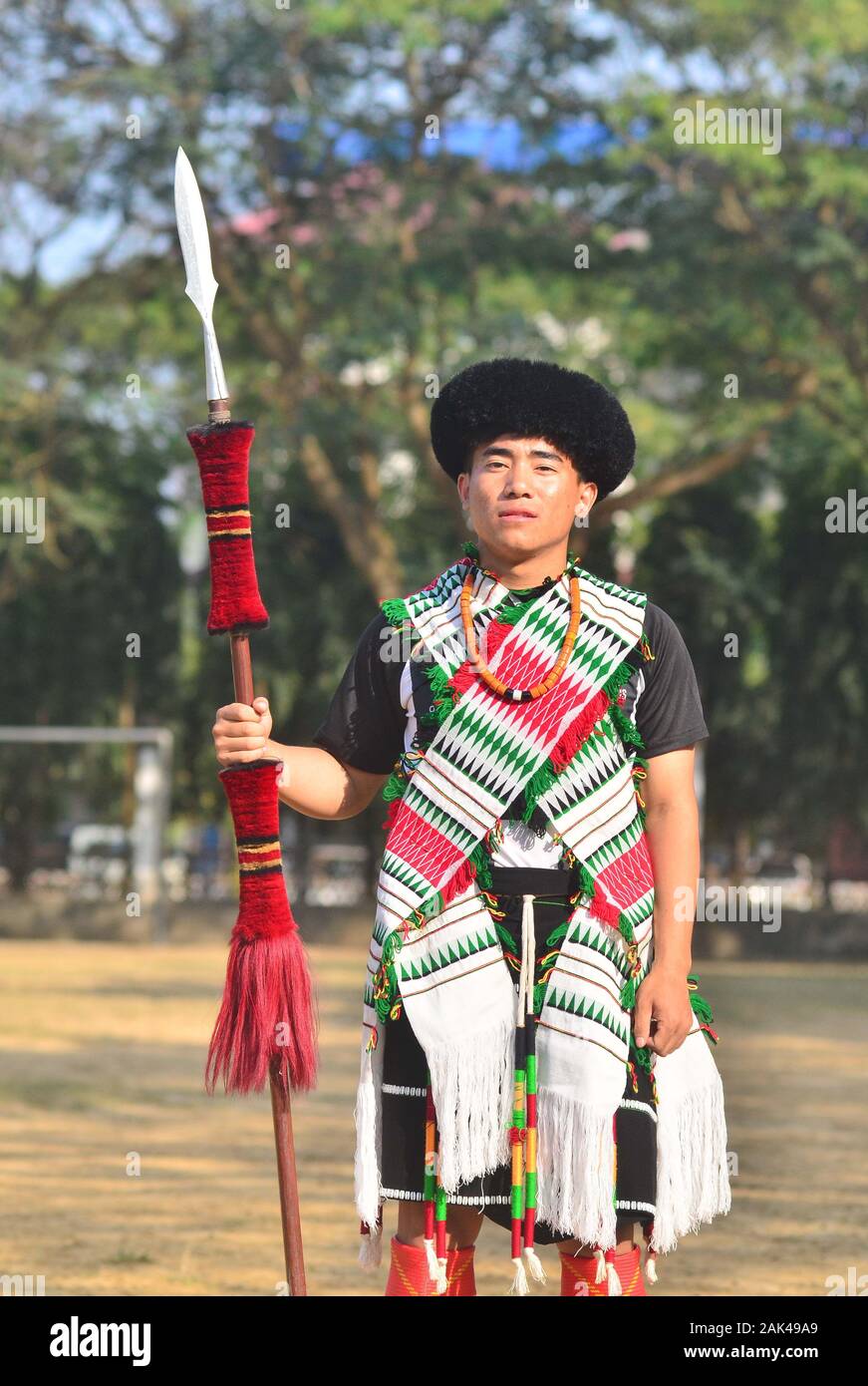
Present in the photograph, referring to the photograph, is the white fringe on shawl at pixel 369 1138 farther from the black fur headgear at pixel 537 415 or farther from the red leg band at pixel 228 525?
the black fur headgear at pixel 537 415

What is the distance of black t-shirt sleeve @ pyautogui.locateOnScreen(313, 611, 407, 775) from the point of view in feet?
11.9

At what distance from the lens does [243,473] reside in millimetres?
3494

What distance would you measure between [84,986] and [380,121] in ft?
25.7

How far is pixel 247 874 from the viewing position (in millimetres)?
3502

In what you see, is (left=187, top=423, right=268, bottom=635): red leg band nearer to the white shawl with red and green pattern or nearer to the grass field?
the white shawl with red and green pattern

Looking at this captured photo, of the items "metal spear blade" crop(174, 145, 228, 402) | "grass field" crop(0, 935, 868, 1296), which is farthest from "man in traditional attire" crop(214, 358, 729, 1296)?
"grass field" crop(0, 935, 868, 1296)

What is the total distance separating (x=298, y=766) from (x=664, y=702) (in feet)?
2.04

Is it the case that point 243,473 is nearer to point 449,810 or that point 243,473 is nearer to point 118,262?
point 449,810

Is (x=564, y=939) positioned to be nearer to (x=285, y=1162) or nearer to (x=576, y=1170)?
(x=576, y=1170)

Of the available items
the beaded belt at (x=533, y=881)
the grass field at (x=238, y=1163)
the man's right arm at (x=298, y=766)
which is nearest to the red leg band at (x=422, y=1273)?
the beaded belt at (x=533, y=881)

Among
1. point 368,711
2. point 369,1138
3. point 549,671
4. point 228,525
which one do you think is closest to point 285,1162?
point 369,1138

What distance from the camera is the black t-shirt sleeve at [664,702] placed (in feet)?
11.6
